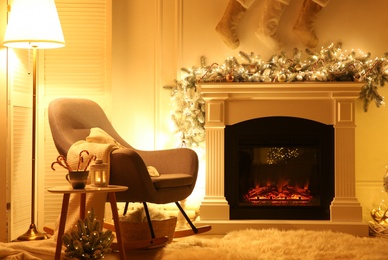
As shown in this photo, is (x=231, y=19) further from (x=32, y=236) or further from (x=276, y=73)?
(x=32, y=236)

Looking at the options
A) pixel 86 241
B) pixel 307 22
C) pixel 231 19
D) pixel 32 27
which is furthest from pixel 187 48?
pixel 86 241


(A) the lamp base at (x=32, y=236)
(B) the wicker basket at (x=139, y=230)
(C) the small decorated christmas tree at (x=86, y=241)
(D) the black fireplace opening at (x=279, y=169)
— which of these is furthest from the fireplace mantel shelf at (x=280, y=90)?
(C) the small decorated christmas tree at (x=86, y=241)

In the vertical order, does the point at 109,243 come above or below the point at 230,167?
below

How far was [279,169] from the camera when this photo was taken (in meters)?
5.42

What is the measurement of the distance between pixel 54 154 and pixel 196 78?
129 cm

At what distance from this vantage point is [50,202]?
215 inches

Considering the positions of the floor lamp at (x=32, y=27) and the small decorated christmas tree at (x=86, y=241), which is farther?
the floor lamp at (x=32, y=27)

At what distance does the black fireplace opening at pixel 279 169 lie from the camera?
534 centimetres

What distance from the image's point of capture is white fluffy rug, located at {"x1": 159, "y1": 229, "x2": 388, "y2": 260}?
386 cm

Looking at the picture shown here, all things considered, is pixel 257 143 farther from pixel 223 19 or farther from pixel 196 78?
pixel 223 19

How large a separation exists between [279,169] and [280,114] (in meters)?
0.44

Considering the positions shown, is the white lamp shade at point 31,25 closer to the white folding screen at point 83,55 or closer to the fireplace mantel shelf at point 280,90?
the white folding screen at point 83,55

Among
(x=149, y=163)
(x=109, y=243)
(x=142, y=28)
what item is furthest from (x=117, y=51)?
(x=109, y=243)

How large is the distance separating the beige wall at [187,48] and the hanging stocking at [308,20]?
11 centimetres
